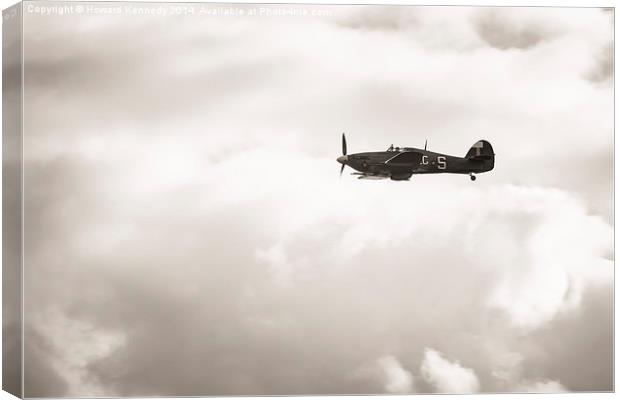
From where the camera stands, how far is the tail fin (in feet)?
61.2

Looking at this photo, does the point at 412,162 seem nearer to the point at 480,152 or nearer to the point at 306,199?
the point at 480,152

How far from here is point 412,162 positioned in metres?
18.5

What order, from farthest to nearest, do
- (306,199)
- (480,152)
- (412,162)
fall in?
1. (480,152)
2. (412,162)
3. (306,199)

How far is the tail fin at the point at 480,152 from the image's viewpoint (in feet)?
61.2

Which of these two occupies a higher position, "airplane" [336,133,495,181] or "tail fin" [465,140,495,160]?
"tail fin" [465,140,495,160]

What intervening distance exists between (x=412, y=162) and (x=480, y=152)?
126 centimetres

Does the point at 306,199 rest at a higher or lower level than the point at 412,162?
lower

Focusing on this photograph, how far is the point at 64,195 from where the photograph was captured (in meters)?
17.6

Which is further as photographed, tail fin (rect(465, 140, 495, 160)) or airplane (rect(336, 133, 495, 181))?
tail fin (rect(465, 140, 495, 160))

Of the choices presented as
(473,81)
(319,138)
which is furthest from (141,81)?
(473,81)

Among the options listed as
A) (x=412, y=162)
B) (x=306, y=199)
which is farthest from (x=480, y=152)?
(x=306, y=199)

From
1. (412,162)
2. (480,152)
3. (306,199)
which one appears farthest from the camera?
(480,152)

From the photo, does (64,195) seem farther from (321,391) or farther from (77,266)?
(321,391)

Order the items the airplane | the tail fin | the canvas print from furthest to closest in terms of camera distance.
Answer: the tail fin, the airplane, the canvas print
